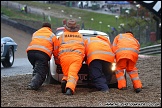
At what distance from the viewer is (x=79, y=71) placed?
36.9 ft

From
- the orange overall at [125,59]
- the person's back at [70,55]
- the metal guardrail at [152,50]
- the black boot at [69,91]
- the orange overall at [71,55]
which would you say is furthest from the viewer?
the metal guardrail at [152,50]

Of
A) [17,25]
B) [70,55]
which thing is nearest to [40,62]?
[70,55]

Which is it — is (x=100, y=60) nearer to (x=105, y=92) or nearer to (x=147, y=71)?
(x=105, y=92)

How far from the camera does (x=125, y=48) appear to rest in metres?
11.1

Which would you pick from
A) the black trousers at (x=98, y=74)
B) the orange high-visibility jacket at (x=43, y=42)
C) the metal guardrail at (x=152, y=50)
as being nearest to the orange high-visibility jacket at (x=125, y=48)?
the black trousers at (x=98, y=74)

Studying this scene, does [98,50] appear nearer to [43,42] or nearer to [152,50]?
[43,42]

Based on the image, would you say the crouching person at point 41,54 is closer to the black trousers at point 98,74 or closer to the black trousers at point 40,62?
the black trousers at point 40,62

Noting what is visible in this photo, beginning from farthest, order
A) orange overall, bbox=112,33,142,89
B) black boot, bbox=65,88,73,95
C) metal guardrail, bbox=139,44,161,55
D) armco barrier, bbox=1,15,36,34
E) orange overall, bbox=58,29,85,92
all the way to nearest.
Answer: armco barrier, bbox=1,15,36,34 < metal guardrail, bbox=139,44,161,55 < orange overall, bbox=112,33,142,89 < orange overall, bbox=58,29,85,92 < black boot, bbox=65,88,73,95

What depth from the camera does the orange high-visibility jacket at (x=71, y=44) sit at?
1077 cm

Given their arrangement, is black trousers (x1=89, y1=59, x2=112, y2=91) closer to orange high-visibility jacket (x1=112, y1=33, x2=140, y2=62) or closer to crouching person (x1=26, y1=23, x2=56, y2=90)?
orange high-visibility jacket (x1=112, y1=33, x2=140, y2=62)

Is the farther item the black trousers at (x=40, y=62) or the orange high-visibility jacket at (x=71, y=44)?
the black trousers at (x=40, y=62)

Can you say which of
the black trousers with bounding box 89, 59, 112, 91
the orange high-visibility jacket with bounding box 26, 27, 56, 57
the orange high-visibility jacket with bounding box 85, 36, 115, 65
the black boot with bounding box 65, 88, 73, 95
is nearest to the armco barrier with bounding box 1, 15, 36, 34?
the orange high-visibility jacket with bounding box 26, 27, 56, 57

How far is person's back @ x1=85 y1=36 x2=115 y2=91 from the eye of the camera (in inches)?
422

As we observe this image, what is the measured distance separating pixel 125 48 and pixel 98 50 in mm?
618
